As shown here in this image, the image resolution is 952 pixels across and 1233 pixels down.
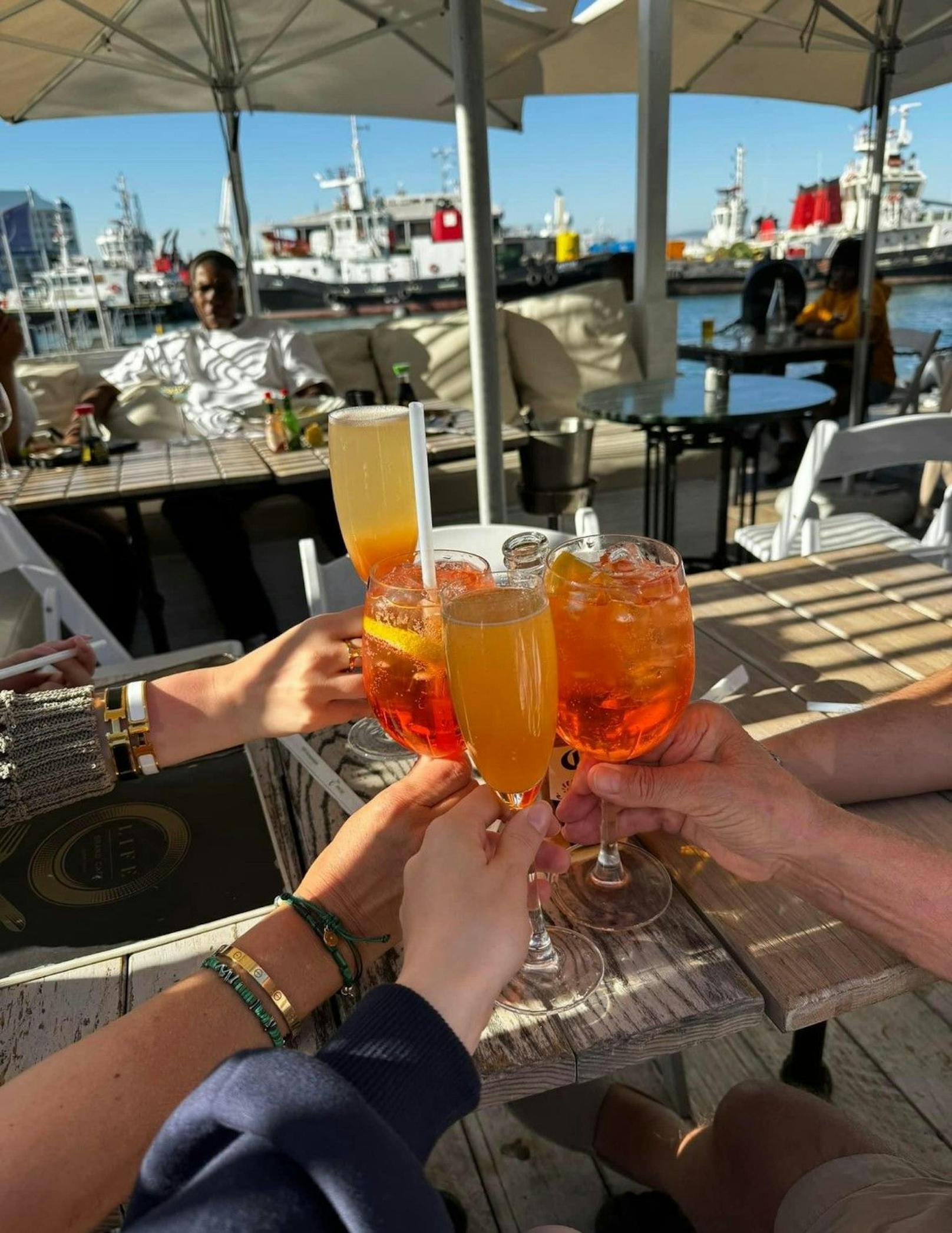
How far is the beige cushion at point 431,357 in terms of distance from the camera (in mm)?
6129

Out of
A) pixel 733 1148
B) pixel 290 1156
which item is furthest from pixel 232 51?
pixel 290 1156

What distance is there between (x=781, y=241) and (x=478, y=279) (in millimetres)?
38420

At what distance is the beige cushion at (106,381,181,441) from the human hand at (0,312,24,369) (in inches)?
62.3

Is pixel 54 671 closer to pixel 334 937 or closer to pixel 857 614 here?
pixel 334 937

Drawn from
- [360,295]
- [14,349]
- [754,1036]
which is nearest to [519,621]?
[754,1036]

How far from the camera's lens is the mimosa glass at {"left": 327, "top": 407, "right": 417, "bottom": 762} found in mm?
1113

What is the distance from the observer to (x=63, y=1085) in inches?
24.2

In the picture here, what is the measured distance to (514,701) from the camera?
71 centimetres

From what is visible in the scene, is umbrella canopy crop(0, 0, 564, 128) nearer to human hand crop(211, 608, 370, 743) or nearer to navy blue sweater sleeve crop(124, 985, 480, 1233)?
human hand crop(211, 608, 370, 743)

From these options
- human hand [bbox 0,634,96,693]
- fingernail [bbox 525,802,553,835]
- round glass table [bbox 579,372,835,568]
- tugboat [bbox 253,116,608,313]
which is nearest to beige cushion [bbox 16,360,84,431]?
round glass table [bbox 579,372,835,568]

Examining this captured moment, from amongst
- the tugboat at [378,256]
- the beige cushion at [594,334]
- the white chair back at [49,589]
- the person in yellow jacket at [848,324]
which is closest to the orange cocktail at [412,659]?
the white chair back at [49,589]

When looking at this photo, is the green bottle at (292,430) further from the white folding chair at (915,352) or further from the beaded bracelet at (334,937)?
the white folding chair at (915,352)

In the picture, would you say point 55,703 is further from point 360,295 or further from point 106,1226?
point 360,295

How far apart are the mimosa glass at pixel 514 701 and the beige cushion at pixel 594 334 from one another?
18.8 ft
